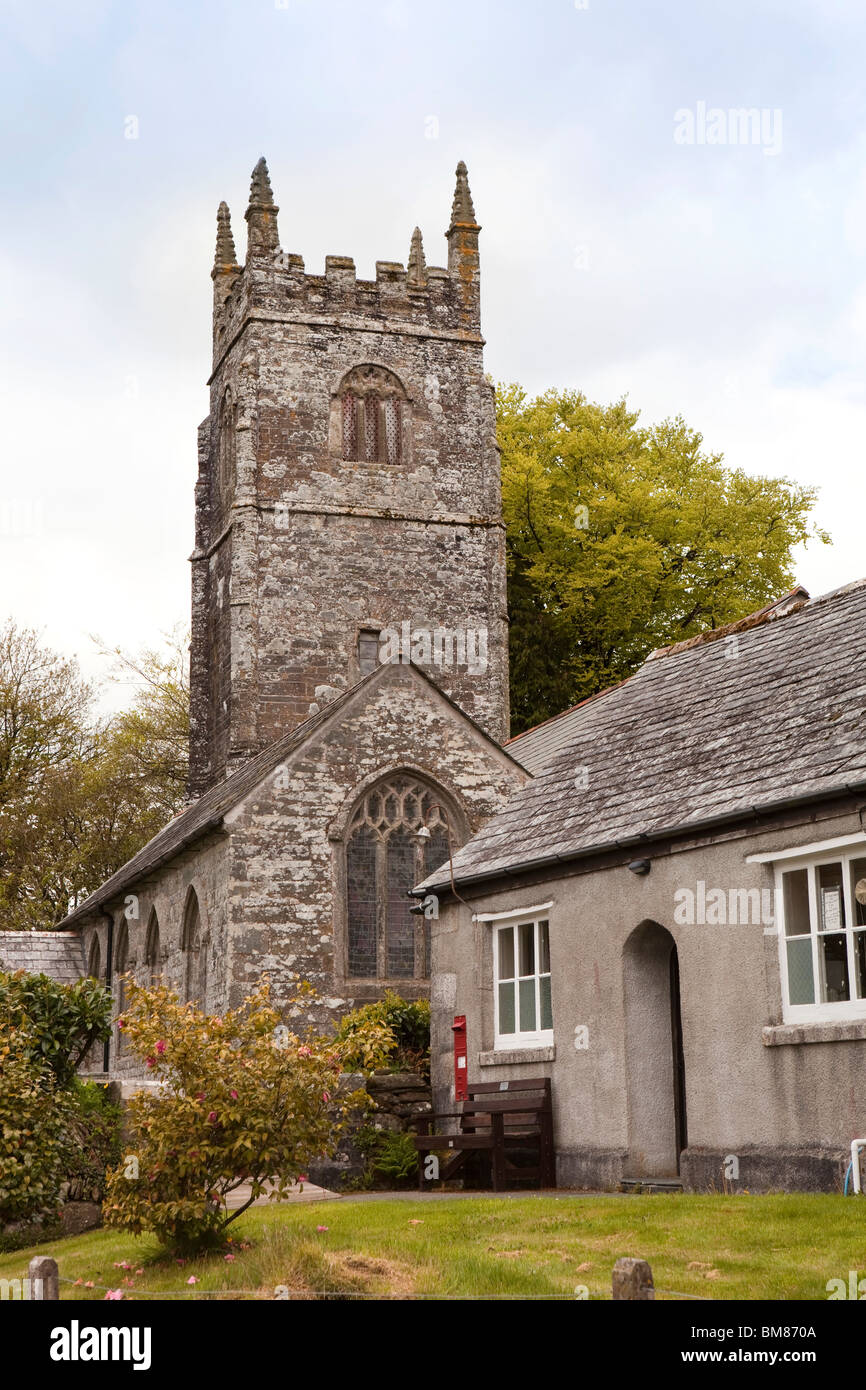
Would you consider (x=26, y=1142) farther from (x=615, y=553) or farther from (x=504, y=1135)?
(x=615, y=553)

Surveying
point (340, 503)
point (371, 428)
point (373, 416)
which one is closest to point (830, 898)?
point (340, 503)

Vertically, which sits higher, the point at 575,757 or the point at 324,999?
the point at 575,757

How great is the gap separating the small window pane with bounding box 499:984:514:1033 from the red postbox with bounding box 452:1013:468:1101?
68cm

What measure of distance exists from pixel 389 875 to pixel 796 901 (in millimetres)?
11551

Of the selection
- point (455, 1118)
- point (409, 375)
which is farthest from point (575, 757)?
point (409, 375)

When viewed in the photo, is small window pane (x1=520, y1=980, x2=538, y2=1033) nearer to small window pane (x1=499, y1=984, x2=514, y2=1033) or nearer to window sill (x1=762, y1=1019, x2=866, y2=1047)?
small window pane (x1=499, y1=984, x2=514, y2=1033)

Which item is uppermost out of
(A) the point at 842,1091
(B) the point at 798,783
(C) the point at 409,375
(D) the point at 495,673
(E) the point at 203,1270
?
(C) the point at 409,375

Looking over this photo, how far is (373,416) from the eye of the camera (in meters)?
34.1

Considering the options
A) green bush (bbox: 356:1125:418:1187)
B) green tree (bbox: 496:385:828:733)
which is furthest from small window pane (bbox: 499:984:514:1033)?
green tree (bbox: 496:385:828:733)

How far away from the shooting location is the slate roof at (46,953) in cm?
3534

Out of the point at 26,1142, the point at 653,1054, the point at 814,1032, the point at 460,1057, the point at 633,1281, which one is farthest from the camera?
the point at 460,1057

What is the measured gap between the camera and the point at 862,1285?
9156 millimetres

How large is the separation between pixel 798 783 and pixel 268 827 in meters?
11.5
